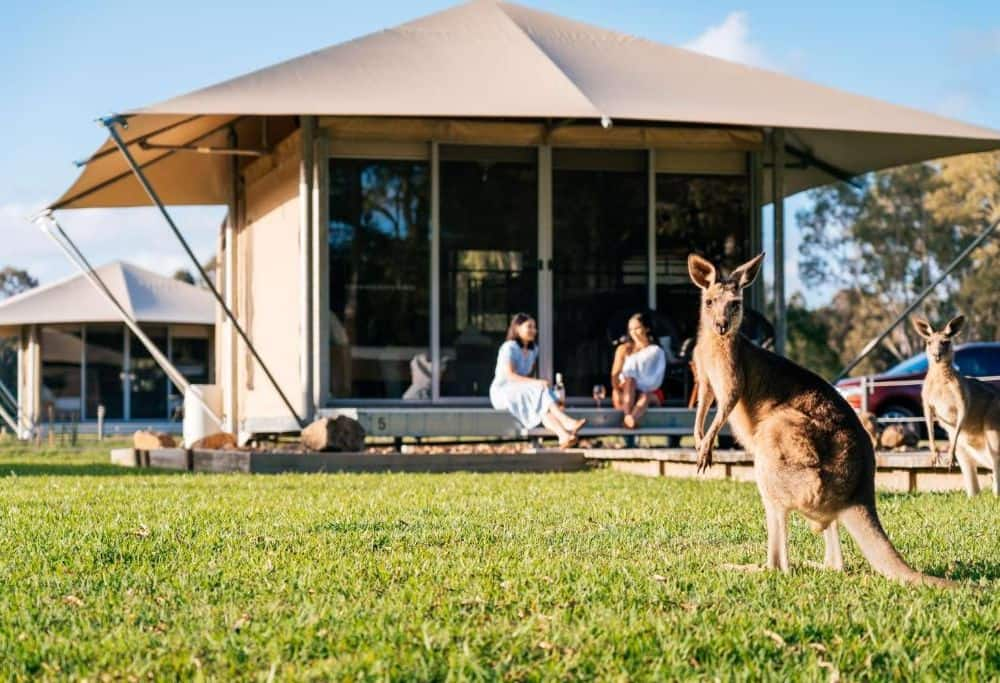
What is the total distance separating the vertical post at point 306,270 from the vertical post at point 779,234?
5034 mm

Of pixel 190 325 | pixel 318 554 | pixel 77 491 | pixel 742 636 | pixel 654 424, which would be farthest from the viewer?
pixel 190 325

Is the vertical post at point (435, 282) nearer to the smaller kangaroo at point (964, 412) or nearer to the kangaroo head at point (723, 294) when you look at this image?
the smaller kangaroo at point (964, 412)

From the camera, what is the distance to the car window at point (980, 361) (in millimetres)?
23375

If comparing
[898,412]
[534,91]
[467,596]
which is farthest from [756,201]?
[467,596]

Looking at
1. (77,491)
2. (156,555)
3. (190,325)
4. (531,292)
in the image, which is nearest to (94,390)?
(190,325)

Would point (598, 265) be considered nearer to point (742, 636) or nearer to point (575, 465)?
point (575, 465)

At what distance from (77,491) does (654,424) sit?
6.92 meters

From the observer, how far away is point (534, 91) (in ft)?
43.4

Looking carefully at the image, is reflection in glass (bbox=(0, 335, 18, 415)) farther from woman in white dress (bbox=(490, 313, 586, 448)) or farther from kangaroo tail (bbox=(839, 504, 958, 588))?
kangaroo tail (bbox=(839, 504, 958, 588))

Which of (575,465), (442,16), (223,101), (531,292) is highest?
(442,16)

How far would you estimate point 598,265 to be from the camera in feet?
51.5

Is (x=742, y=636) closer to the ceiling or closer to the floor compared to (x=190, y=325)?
closer to the floor

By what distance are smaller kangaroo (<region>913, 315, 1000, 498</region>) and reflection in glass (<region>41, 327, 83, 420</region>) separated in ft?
87.2

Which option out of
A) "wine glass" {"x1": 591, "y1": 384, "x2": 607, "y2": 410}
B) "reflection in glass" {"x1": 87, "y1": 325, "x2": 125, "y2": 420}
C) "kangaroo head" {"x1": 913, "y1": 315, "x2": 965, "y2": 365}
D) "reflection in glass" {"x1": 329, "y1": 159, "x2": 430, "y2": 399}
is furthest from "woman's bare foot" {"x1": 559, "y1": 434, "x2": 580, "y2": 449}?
"reflection in glass" {"x1": 87, "y1": 325, "x2": 125, "y2": 420}
